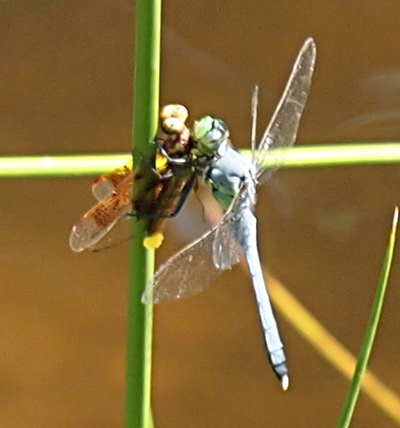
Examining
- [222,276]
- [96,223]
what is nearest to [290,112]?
[96,223]

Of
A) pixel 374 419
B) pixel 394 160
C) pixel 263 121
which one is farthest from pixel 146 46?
pixel 374 419

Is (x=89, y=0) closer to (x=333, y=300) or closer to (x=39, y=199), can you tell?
(x=39, y=199)

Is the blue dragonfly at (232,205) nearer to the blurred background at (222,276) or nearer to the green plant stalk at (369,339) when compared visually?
the green plant stalk at (369,339)

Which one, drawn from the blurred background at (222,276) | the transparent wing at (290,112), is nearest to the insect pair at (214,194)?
the transparent wing at (290,112)

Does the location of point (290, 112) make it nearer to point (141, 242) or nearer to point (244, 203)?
point (244, 203)

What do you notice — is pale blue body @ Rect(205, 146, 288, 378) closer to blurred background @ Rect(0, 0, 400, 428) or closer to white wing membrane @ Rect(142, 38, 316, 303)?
white wing membrane @ Rect(142, 38, 316, 303)
